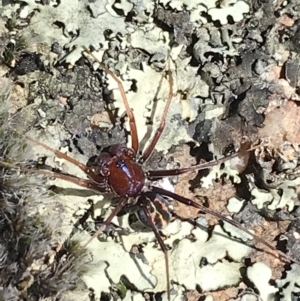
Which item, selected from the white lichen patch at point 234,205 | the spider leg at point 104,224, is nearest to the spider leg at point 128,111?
the spider leg at point 104,224

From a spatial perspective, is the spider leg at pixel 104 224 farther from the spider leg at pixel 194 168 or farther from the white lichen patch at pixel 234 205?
the white lichen patch at pixel 234 205

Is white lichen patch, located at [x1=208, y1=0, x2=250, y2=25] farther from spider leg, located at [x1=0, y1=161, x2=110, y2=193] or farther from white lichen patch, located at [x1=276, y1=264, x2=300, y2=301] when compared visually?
white lichen patch, located at [x1=276, y1=264, x2=300, y2=301]

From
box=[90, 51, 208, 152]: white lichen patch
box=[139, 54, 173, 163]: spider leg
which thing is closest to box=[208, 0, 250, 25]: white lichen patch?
box=[90, 51, 208, 152]: white lichen patch

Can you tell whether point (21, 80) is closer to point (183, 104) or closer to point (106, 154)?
point (106, 154)

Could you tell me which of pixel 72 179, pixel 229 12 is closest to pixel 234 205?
pixel 72 179

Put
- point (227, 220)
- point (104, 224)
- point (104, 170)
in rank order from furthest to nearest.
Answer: point (104, 170), point (227, 220), point (104, 224)

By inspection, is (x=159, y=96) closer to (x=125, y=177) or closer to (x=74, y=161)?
(x=125, y=177)

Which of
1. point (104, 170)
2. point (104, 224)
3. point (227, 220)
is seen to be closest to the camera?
point (104, 224)
